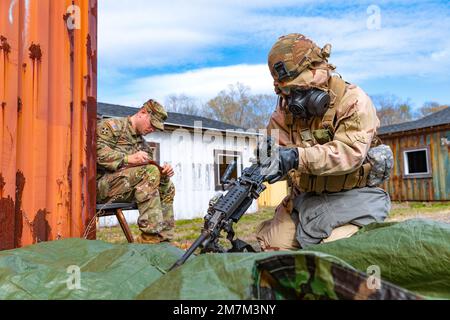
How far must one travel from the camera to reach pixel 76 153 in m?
2.99

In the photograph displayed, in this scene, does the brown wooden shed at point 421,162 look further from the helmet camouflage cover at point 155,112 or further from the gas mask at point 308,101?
the gas mask at point 308,101

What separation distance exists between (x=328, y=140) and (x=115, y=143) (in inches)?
82.4

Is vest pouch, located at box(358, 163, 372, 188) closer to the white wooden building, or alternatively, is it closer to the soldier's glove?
the soldier's glove

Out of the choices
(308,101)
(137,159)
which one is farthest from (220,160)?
(308,101)

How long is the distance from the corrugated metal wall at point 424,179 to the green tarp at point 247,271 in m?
15.5

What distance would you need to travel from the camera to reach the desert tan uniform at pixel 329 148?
2.53 metres

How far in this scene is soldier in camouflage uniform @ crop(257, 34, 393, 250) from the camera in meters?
2.54

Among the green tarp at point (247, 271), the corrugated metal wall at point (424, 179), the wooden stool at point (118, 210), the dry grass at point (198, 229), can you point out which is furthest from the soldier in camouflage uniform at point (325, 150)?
the corrugated metal wall at point (424, 179)

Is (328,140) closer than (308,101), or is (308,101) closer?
(308,101)

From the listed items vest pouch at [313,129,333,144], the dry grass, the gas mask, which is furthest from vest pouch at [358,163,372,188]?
the dry grass

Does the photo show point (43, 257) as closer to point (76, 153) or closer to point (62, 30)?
point (76, 153)

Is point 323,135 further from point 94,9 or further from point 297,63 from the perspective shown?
point 94,9

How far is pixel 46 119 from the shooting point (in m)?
2.85

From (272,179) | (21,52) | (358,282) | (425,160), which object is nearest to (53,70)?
(21,52)
